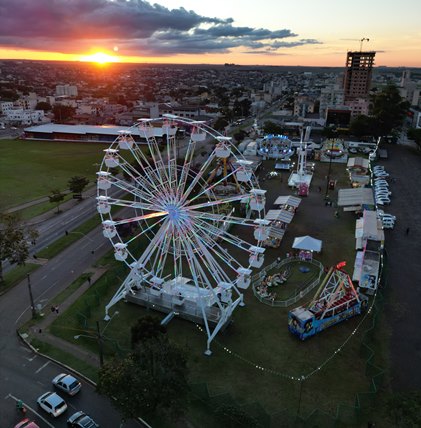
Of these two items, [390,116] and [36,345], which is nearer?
[36,345]

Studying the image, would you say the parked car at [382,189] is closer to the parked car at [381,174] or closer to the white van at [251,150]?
the parked car at [381,174]

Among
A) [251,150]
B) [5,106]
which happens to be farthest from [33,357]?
[5,106]

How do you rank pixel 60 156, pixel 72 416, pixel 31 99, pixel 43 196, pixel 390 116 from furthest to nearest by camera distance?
pixel 31 99, pixel 390 116, pixel 60 156, pixel 43 196, pixel 72 416

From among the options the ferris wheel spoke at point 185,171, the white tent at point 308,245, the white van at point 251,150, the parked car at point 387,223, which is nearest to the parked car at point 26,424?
the ferris wheel spoke at point 185,171

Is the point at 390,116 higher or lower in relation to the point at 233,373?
higher

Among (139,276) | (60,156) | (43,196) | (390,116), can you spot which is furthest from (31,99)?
(139,276)

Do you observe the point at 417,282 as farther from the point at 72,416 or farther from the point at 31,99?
the point at 31,99

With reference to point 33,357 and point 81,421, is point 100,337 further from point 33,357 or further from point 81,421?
point 81,421
